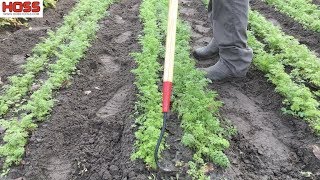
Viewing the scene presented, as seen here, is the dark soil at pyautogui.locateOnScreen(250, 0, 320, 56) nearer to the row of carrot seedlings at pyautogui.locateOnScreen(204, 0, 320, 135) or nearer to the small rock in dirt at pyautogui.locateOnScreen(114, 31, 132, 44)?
the row of carrot seedlings at pyautogui.locateOnScreen(204, 0, 320, 135)

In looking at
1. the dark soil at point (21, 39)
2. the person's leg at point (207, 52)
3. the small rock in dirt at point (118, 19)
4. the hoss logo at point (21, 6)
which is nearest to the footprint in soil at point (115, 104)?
the person's leg at point (207, 52)

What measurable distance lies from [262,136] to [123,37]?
3.38 meters

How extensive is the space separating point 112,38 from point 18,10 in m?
2.20

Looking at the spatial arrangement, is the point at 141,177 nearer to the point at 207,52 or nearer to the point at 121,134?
the point at 121,134

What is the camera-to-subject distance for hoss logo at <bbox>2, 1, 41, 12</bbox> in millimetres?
7031

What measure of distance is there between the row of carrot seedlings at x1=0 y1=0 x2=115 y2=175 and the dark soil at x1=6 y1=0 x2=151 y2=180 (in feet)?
0.34

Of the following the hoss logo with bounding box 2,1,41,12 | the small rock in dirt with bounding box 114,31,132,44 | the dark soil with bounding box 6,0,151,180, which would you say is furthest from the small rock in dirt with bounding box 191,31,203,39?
the hoss logo with bounding box 2,1,41,12

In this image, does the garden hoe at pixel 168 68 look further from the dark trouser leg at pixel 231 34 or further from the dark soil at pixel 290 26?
the dark soil at pixel 290 26

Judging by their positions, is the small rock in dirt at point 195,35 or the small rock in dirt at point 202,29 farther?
the small rock in dirt at point 202,29

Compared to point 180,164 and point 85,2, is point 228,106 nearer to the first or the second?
point 180,164

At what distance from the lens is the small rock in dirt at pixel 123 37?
6168 millimetres

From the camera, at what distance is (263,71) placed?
16.1 feet

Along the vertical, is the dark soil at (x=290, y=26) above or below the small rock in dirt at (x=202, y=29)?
above

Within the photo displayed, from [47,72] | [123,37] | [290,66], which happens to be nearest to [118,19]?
[123,37]
